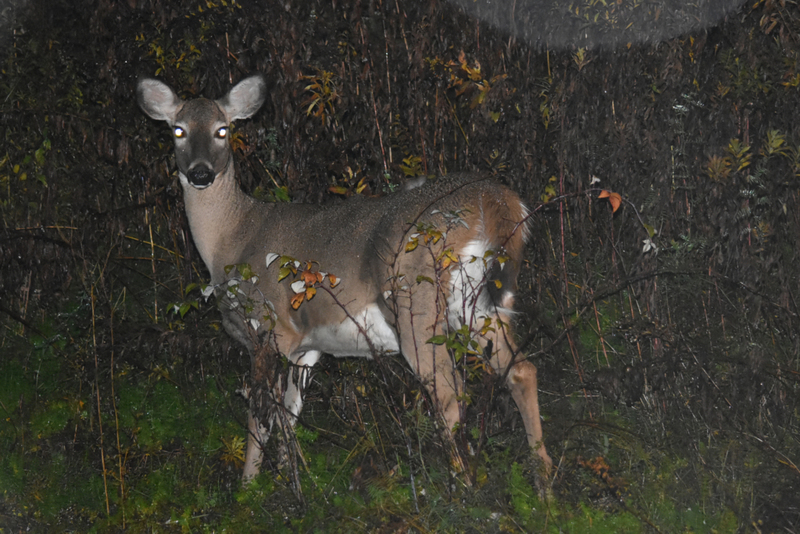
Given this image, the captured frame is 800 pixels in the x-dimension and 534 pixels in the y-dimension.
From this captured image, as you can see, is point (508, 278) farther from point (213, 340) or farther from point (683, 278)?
point (213, 340)

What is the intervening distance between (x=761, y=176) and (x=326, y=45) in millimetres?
2672

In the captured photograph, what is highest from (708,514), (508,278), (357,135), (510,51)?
(510,51)

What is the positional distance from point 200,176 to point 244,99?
792mm

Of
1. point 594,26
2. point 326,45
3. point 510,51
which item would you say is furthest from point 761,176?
point 326,45

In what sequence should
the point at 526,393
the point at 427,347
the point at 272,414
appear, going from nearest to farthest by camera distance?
the point at 272,414, the point at 427,347, the point at 526,393

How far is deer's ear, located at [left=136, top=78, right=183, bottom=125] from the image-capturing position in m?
5.00

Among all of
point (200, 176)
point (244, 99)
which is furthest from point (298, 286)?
point (244, 99)

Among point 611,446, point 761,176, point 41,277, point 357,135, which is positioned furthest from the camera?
point 41,277

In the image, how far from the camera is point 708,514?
11.2 ft

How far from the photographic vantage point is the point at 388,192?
5086 millimetres

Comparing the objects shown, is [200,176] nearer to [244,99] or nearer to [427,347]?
[244,99]

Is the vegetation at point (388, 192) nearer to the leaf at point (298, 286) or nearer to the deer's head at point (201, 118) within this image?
the deer's head at point (201, 118)

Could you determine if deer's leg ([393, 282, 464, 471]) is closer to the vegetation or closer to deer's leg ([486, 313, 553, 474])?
the vegetation

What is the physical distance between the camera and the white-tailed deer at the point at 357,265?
3.92m
